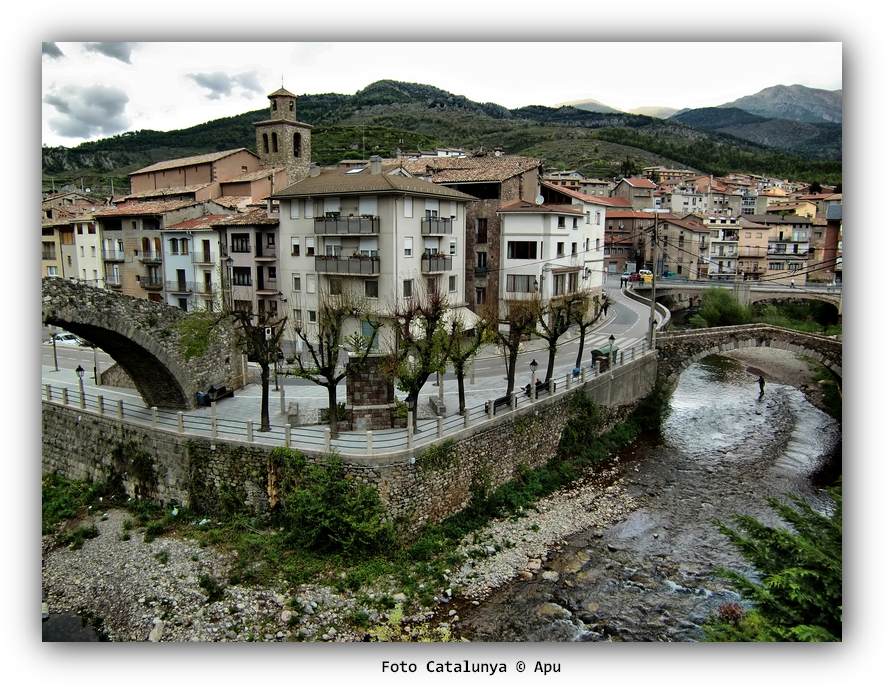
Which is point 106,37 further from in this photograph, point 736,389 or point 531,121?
point 531,121

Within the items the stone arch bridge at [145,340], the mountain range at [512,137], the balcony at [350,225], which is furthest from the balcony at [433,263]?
the mountain range at [512,137]

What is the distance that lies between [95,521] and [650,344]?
19233mm

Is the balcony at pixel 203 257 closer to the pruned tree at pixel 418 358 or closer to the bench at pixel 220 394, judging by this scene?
the bench at pixel 220 394

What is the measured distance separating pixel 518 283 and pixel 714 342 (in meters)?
8.81

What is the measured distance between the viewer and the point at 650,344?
23188 mm

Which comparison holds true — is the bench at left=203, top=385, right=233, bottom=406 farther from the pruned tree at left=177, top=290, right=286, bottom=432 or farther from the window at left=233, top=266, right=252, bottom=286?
the window at left=233, top=266, right=252, bottom=286

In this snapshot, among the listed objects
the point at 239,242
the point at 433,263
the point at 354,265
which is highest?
the point at 239,242

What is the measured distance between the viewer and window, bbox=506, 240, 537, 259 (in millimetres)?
27359

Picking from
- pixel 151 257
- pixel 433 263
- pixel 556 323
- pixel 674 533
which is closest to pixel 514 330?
pixel 556 323

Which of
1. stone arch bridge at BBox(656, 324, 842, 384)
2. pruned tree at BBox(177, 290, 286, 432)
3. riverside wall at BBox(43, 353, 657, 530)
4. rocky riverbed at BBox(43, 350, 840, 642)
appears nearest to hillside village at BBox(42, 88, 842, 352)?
stone arch bridge at BBox(656, 324, 842, 384)

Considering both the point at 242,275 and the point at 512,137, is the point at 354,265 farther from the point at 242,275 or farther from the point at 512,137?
the point at 512,137

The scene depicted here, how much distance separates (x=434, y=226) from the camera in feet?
77.4

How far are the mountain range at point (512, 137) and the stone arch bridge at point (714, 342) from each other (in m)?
13.2

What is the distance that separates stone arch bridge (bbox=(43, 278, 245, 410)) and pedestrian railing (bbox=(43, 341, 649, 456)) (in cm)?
72
